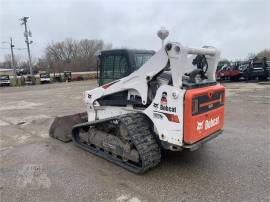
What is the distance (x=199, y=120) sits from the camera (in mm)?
4043

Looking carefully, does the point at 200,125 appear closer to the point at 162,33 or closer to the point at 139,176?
the point at 139,176

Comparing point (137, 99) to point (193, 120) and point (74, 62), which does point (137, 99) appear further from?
point (74, 62)

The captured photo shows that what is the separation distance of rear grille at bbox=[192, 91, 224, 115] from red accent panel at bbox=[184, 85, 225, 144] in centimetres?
5

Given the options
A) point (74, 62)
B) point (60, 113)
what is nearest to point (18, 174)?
point (60, 113)

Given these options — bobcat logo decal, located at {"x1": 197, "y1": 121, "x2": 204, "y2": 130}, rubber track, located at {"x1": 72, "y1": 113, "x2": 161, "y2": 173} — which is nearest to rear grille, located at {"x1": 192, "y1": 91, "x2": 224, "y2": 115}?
bobcat logo decal, located at {"x1": 197, "y1": 121, "x2": 204, "y2": 130}

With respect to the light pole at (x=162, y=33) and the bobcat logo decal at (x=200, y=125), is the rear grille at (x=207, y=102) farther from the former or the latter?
the light pole at (x=162, y=33)

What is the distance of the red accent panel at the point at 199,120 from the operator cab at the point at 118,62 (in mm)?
1370

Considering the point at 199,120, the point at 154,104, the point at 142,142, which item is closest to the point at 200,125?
the point at 199,120

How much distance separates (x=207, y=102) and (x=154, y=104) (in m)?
0.88

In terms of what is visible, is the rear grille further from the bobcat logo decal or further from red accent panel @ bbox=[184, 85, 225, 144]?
the bobcat logo decal

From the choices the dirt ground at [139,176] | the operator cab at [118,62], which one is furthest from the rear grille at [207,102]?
the operator cab at [118,62]

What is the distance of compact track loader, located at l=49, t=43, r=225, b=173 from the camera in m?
3.85

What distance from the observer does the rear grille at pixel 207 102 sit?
12.9ft

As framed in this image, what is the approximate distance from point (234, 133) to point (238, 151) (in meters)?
1.39
